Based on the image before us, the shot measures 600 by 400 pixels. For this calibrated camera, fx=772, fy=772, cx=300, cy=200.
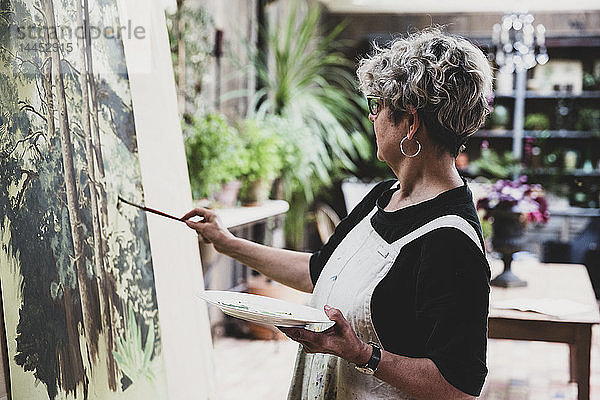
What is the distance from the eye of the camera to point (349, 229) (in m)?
1.88

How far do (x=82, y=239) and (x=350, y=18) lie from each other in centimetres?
633

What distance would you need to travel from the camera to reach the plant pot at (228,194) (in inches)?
173

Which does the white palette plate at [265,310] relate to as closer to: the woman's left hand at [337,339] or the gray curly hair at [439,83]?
the woman's left hand at [337,339]

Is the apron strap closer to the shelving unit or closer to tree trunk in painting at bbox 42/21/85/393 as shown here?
tree trunk in painting at bbox 42/21/85/393

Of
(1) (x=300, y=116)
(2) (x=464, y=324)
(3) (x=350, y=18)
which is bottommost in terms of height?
(2) (x=464, y=324)

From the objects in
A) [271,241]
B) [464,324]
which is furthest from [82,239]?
[271,241]

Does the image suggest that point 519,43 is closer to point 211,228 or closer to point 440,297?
point 211,228

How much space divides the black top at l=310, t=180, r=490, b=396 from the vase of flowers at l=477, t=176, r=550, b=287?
208 cm

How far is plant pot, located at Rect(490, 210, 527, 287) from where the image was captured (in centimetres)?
358

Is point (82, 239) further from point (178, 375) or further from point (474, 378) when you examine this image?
point (474, 378)

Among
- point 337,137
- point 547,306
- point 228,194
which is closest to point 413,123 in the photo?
point 547,306

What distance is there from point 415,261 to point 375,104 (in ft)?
1.14

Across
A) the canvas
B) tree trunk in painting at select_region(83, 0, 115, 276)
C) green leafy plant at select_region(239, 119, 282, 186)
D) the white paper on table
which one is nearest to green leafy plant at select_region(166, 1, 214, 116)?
green leafy plant at select_region(239, 119, 282, 186)

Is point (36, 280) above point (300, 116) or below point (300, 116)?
below
